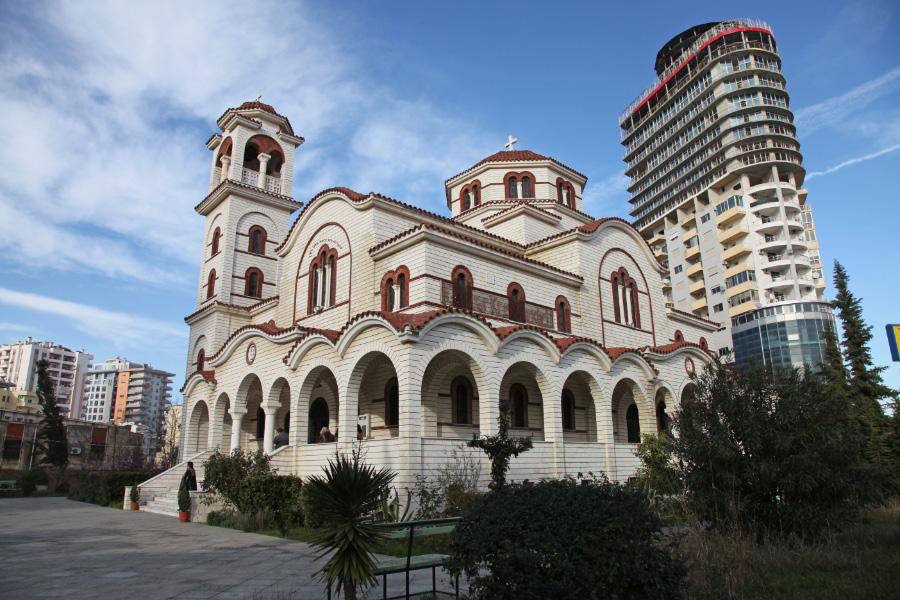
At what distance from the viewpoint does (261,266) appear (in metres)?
28.1

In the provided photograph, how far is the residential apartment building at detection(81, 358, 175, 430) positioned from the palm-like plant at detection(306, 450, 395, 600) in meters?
157

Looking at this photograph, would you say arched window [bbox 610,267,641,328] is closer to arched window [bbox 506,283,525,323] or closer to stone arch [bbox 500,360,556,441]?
arched window [bbox 506,283,525,323]

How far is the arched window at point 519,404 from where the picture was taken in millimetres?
20172

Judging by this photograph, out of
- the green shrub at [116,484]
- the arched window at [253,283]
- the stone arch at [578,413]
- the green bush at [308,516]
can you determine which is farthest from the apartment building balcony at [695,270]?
the green bush at [308,516]

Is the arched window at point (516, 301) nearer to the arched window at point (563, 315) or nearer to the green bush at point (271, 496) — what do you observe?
the arched window at point (563, 315)

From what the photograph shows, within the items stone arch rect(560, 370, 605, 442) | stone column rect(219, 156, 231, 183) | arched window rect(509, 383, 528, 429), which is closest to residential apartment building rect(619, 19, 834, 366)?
stone arch rect(560, 370, 605, 442)

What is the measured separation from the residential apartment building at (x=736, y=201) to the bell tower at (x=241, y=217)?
45001 millimetres

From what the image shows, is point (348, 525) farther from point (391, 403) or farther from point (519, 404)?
point (519, 404)

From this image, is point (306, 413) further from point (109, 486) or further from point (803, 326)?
point (803, 326)

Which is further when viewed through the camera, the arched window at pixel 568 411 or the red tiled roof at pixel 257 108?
the red tiled roof at pixel 257 108

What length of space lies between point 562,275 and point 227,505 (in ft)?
42.7

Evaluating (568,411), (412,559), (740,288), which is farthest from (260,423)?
(740,288)

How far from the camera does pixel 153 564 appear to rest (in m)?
9.59

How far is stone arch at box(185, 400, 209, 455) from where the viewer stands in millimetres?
23297
